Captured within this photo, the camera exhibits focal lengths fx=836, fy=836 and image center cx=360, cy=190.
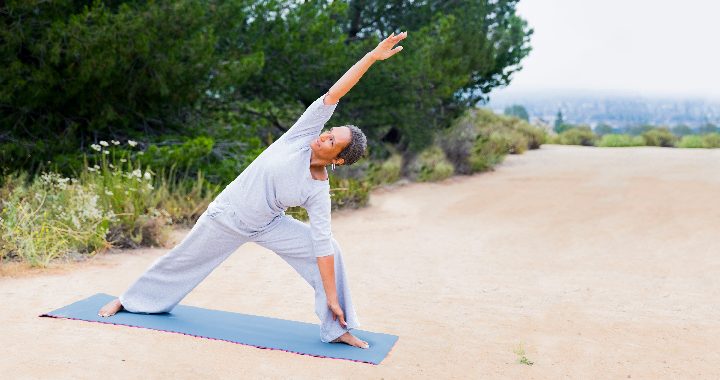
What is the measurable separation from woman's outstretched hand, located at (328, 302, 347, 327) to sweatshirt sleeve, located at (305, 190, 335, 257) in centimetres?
33

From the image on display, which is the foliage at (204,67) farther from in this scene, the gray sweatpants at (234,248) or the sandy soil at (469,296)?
the gray sweatpants at (234,248)

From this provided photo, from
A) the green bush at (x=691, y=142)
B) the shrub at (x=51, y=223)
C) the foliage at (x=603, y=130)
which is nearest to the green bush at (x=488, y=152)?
the green bush at (x=691, y=142)

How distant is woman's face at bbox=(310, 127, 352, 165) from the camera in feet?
15.1

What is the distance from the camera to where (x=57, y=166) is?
9289 mm

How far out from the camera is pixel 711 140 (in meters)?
25.4

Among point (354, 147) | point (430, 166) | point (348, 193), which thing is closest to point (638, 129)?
point (430, 166)

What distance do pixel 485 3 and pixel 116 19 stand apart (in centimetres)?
909

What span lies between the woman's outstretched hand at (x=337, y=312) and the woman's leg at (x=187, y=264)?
0.66 meters

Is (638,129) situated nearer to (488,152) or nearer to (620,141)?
(620,141)

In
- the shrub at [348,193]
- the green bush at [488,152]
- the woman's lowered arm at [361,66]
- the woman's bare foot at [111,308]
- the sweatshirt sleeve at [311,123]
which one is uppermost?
the woman's lowered arm at [361,66]

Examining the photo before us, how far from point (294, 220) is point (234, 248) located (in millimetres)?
430

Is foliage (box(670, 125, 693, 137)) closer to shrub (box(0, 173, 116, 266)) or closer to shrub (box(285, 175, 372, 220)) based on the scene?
shrub (box(285, 175, 372, 220))

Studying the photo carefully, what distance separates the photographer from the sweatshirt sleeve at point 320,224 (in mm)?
4695

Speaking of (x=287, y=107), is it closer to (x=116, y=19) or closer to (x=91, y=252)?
(x=116, y=19)
